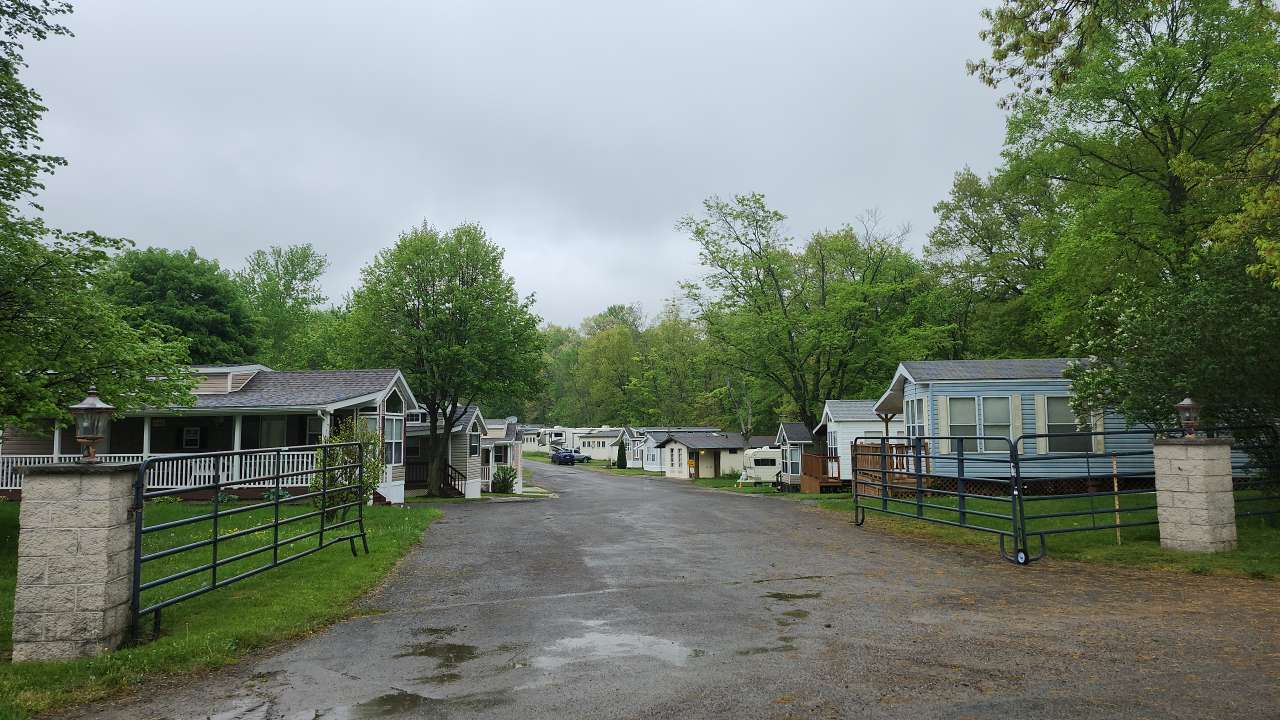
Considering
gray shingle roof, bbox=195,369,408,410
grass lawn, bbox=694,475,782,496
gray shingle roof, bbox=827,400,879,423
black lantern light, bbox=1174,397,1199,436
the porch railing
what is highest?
gray shingle roof, bbox=195,369,408,410

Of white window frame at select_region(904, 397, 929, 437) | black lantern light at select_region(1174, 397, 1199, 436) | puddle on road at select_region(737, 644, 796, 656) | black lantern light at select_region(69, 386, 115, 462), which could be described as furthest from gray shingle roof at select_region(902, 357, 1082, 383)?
black lantern light at select_region(69, 386, 115, 462)

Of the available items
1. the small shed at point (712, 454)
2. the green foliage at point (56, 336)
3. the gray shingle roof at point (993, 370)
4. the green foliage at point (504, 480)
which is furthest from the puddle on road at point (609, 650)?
the small shed at point (712, 454)

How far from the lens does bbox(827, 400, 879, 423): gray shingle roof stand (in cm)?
3116

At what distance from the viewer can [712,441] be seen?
49250mm

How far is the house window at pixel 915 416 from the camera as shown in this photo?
23016 mm

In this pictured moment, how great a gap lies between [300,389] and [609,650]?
72.6ft

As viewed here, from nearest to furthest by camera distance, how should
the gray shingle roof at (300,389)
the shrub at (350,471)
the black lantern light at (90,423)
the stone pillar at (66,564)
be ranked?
the stone pillar at (66,564), the black lantern light at (90,423), the shrub at (350,471), the gray shingle roof at (300,389)

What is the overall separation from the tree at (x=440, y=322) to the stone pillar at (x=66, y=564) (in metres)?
24.3

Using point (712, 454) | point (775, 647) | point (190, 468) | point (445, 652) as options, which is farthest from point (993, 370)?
point (712, 454)

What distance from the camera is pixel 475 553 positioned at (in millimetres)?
12102

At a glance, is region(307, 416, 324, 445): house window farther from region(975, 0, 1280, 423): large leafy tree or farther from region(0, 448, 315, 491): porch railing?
region(975, 0, 1280, 423): large leafy tree

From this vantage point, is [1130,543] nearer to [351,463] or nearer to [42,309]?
[351,463]

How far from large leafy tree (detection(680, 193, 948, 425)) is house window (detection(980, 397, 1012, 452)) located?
12.8 m

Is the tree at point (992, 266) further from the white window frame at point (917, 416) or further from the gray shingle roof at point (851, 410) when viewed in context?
the white window frame at point (917, 416)
